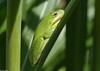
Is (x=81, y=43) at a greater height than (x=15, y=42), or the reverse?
(x=15, y=42)

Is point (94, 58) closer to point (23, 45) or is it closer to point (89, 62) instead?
point (89, 62)

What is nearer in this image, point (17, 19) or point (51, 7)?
point (17, 19)

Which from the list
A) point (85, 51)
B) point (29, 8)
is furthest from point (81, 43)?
point (29, 8)

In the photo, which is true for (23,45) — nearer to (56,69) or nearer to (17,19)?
(56,69)

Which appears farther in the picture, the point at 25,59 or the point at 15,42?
the point at 25,59

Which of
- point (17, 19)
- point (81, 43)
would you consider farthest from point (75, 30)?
point (17, 19)

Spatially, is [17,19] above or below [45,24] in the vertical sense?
above
